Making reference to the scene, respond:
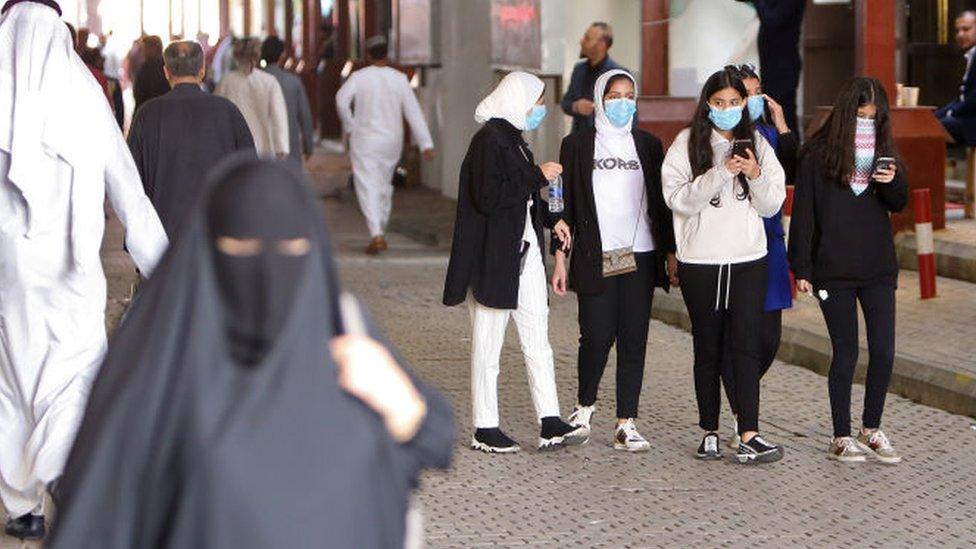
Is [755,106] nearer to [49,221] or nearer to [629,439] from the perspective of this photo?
[629,439]

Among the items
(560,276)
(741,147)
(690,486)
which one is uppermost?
(741,147)

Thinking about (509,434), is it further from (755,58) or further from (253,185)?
(755,58)

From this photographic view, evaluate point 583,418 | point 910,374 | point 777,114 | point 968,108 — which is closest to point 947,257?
point 968,108

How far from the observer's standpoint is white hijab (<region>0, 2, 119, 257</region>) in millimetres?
7215

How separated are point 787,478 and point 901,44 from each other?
34.6 feet

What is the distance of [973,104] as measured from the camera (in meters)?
15.4

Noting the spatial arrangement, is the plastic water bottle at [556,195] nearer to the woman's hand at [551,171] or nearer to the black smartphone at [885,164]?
the woman's hand at [551,171]

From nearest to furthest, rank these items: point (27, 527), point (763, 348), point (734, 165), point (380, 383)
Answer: point (380, 383) → point (27, 527) → point (734, 165) → point (763, 348)

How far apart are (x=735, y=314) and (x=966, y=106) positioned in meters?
7.21

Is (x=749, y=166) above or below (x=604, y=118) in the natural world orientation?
below

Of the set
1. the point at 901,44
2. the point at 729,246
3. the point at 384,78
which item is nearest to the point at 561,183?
the point at 729,246

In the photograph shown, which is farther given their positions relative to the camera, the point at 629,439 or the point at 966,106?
the point at 966,106

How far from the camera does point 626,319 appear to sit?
30.0 feet

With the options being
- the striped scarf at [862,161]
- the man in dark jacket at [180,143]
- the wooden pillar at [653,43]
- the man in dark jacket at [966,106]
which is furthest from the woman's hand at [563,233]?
the man in dark jacket at [966,106]
